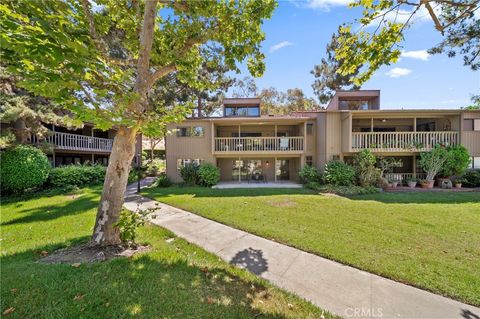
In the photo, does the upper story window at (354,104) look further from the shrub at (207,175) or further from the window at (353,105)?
the shrub at (207,175)

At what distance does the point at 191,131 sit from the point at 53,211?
966 cm

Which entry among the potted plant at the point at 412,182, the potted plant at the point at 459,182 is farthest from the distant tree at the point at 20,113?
the potted plant at the point at 459,182

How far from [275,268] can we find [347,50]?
17.9ft

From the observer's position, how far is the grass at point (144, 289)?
9.25 feet

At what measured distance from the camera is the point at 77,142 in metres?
17.7

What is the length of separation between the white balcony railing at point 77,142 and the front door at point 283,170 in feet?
54.5

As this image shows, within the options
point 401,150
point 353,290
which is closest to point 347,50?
point 353,290

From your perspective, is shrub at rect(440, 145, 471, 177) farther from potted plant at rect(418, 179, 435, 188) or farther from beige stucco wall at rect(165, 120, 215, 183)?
beige stucco wall at rect(165, 120, 215, 183)

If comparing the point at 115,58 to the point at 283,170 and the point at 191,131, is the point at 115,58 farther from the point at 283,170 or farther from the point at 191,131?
the point at 283,170

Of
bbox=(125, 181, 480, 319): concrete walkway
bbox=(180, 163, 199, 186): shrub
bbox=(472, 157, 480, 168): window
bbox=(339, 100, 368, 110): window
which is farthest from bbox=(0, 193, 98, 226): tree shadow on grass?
bbox=(472, 157, 480, 168): window

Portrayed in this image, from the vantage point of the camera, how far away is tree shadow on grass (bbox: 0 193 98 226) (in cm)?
769

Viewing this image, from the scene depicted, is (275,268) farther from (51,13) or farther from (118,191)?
(51,13)

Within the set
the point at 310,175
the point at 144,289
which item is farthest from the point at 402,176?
the point at 144,289

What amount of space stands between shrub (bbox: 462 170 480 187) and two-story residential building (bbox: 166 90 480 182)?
1.50 m
